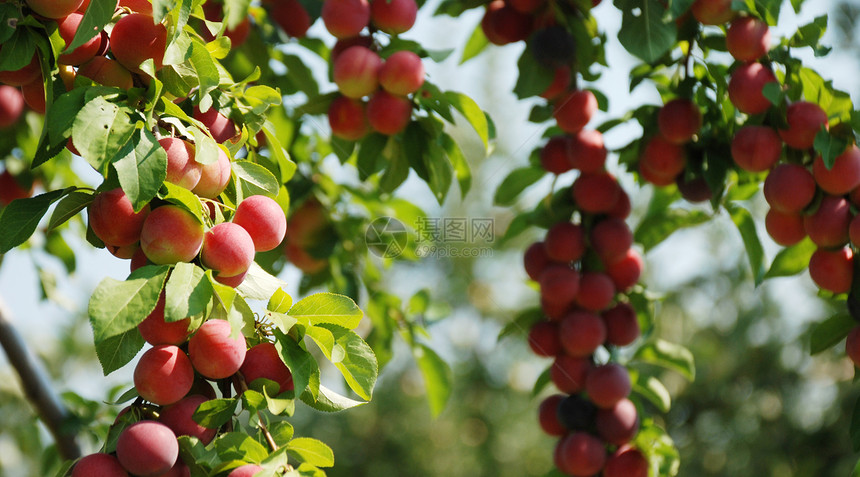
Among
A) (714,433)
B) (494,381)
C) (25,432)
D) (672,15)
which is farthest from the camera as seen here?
(494,381)

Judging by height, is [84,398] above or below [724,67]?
below

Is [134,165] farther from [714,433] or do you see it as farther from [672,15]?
[714,433]

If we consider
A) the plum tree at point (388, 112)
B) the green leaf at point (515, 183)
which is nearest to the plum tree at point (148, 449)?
the plum tree at point (388, 112)

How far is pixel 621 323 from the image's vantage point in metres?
0.93

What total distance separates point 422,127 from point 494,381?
3.31m

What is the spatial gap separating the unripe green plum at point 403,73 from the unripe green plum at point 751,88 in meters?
0.31

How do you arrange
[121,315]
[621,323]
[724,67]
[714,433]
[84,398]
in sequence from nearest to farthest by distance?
[121,315], [724,67], [621,323], [84,398], [714,433]

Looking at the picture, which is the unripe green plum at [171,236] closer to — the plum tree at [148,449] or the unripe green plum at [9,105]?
the plum tree at [148,449]

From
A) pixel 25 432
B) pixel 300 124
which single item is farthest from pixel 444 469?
pixel 300 124

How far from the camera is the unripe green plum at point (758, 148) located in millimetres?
749

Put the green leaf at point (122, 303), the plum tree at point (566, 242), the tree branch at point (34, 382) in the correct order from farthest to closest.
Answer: the tree branch at point (34, 382)
the plum tree at point (566, 242)
the green leaf at point (122, 303)

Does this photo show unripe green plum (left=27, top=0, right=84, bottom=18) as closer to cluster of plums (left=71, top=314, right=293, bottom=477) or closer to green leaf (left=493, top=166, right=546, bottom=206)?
cluster of plums (left=71, top=314, right=293, bottom=477)

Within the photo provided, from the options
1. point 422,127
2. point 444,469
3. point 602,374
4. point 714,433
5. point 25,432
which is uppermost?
point 422,127

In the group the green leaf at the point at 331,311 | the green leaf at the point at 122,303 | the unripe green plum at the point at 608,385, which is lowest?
the unripe green plum at the point at 608,385
